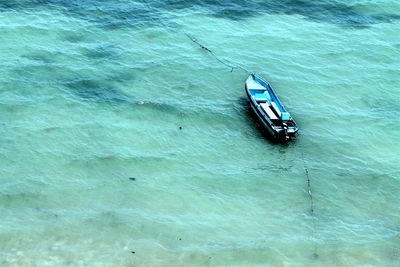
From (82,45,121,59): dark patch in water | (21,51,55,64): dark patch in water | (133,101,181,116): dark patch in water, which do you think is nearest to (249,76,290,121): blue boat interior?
(133,101,181,116): dark patch in water

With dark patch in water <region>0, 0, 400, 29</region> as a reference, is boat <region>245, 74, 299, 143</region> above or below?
below

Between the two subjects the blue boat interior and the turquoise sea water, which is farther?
the blue boat interior

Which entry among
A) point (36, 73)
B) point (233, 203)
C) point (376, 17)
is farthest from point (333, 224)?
point (376, 17)

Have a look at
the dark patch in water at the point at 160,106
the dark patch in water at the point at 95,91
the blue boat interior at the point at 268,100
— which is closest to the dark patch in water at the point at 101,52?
the dark patch in water at the point at 95,91

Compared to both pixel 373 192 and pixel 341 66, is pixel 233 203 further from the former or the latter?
pixel 341 66

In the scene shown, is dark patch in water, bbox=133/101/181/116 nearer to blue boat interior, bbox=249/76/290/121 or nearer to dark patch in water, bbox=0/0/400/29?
blue boat interior, bbox=249/76/290/121

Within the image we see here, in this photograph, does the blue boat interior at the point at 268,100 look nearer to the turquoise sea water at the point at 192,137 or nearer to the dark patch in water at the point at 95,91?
the turquoise sea water at the point at 192,137
